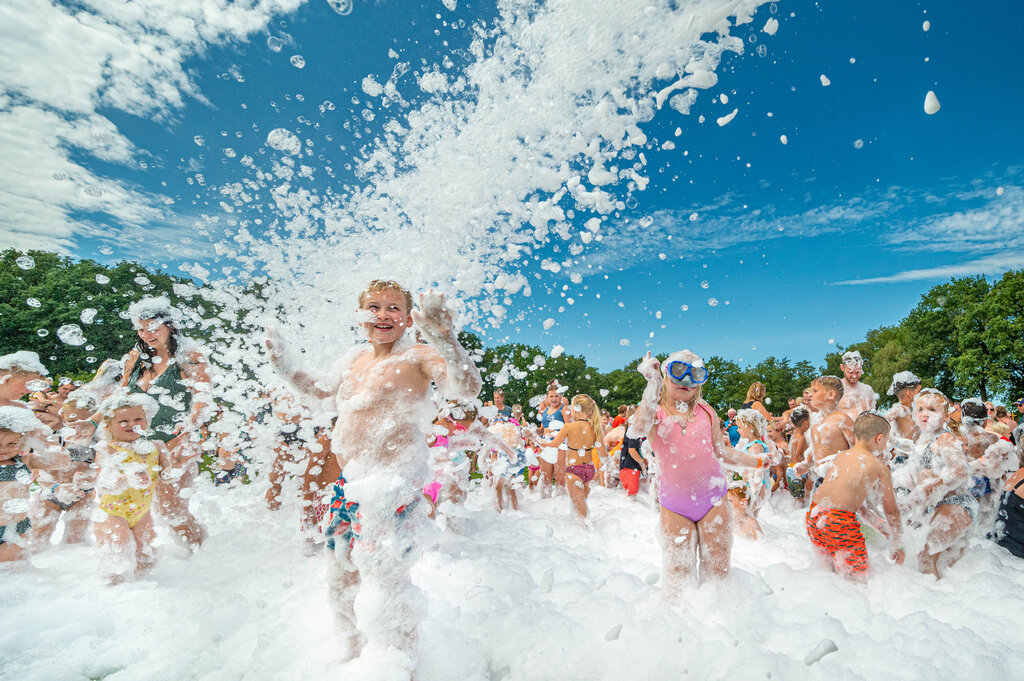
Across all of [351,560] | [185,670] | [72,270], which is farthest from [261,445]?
[72,270]

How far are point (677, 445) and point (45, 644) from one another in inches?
159

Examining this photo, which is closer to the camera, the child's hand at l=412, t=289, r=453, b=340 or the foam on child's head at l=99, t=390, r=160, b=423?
the child's hand at l=412, t=289, r=453, b=340

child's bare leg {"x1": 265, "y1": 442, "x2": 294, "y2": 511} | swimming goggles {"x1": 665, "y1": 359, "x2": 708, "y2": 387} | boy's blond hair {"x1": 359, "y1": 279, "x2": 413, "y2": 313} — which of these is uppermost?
boy's blond hair {"x1": 359, "y1": 279, "x2": 413, "y2": 313}

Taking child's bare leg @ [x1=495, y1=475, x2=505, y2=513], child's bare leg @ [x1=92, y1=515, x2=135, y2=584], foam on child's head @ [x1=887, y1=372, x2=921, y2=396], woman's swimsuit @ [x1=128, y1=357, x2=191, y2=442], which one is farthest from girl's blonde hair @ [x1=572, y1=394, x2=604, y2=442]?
child's bare leg @ [x1=92, y1=515, x2=135, y2=584]

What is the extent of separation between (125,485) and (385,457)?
8.02 feet

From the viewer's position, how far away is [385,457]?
2.50 meters

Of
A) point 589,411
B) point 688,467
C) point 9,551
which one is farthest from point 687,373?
point 9,551

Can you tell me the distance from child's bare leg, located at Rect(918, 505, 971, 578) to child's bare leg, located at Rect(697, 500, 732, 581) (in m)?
2.13

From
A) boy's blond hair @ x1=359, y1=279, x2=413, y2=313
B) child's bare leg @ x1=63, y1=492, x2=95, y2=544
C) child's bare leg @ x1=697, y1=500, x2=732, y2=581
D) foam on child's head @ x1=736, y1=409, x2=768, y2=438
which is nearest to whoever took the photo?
boy's blond hair @ x1=359, y1=279, x2=413, y2=313

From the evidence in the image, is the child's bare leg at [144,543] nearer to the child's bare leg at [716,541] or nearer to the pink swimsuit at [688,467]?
the pink swimsuit at [688,467]

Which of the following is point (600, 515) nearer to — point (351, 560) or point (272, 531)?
point (272, 531)

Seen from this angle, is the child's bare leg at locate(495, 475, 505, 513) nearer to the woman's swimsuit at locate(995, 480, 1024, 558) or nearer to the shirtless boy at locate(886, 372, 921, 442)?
the shirtless boy at locate(886, 372, 921, 442)

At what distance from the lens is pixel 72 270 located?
975 inches

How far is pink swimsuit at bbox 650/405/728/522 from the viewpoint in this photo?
3205mm
